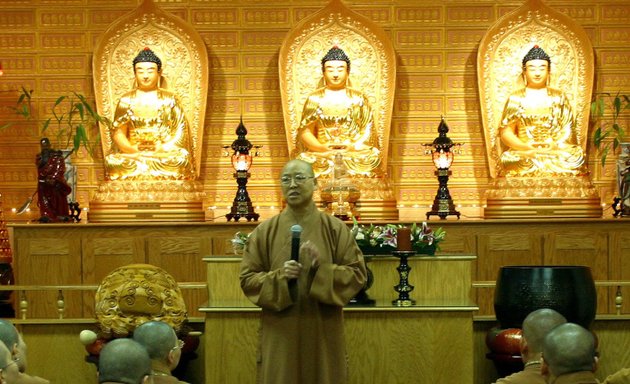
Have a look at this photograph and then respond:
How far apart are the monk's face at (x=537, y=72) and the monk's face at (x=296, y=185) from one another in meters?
4.61

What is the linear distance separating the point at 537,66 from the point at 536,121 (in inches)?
16.7

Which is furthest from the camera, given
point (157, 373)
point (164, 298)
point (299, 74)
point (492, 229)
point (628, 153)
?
point (299, 74)

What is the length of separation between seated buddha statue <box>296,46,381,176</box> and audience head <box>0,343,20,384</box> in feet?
17.9

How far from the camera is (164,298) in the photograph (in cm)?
551

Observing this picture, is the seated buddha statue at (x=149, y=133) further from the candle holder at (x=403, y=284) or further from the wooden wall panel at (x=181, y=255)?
the candle holder at (x=403, y=284)

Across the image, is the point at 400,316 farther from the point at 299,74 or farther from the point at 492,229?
the point at 299,74

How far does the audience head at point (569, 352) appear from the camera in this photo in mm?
3406

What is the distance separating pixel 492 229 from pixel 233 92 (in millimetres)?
2591

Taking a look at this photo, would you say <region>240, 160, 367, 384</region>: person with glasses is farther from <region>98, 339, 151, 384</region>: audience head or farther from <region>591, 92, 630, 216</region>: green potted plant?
<region>591, 92, 630, 216</region>: green potted plant

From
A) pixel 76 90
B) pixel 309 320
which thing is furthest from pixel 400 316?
pixel 76 90

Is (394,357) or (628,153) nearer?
(394,357)

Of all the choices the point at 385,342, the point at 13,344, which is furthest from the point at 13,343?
the point at 385,342

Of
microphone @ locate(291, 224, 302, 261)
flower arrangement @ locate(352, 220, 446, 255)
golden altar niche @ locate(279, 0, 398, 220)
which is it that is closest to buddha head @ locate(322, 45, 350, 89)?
golden altar niche @ locate(279, 0, 398, 220)

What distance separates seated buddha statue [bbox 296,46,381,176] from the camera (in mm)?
8844
